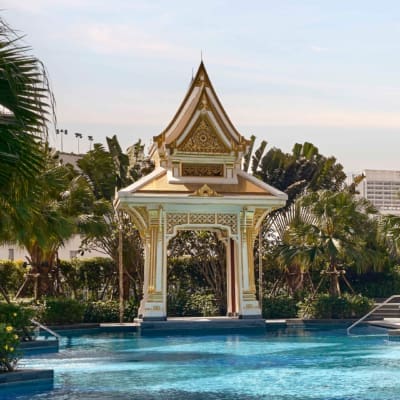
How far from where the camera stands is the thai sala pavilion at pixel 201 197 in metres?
22.8

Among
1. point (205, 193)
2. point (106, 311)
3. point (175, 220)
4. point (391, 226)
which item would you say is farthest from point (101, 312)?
point (391, 226)

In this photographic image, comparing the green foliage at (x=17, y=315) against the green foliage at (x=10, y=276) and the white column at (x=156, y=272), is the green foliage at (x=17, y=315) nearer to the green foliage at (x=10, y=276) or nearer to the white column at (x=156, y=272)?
the white column at (x=156, y=272)

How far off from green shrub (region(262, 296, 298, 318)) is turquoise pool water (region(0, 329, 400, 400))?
4157 millimetres

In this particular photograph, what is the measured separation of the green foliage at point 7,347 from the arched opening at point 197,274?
48.4 feet

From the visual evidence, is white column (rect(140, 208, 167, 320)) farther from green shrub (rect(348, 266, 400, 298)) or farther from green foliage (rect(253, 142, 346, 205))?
green shrub (rect(348, 266, 400, 298))

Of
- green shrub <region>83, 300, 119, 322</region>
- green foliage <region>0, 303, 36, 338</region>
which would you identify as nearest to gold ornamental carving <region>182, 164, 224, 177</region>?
green shrub <region>83, 300, 119, 322</region>

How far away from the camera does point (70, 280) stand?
2669 cm

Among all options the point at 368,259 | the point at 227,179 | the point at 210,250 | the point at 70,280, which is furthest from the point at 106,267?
the point at 368,259

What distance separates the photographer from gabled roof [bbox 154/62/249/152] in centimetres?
2391

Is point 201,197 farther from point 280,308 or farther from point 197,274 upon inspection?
point 197,274

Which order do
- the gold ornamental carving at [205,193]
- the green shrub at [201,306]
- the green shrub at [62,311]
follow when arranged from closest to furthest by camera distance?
1. the green shrub at [62,311]
2. the gold ornamental carving at [205,193]
3. the green shrub at [201,306]

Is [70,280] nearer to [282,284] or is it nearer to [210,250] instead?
[210,250]

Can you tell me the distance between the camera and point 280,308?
25.0 metres

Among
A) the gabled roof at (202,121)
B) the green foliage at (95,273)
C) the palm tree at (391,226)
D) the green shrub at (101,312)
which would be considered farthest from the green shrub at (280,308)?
the green foliage at (95,273)
